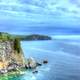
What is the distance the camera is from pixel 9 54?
108ft

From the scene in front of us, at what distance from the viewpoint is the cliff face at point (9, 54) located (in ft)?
106

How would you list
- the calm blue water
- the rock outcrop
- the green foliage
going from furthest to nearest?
the green foliage
the rock outcrop
the calm blue water

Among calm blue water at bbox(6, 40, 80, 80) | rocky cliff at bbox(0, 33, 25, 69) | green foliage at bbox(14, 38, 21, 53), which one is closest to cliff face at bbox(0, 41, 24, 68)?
rocky cliff at bbox(0, 33, 25, 69)

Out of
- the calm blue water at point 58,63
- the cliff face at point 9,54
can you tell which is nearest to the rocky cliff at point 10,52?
the cliff face at point 9,54

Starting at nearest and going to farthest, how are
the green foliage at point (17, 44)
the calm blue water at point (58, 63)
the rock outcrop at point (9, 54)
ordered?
the calm blue water at point (58, 63) < the rock outcrop at point (9, 54) < the green foliage at point (17, 44)

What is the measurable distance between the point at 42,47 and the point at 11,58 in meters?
20.7

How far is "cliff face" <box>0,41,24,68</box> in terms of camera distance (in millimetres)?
32225

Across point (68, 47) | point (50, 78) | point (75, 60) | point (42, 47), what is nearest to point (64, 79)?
point (50, 78)

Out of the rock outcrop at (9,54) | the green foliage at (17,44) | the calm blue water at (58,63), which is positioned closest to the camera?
the calm blue water at (58,63)

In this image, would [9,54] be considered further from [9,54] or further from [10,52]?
[10,52]

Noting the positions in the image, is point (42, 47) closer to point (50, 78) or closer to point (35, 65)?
point (35, 65)

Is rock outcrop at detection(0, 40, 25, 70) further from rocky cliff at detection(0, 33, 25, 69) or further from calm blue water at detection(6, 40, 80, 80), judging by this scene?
calm blue water at detection(6, 40, 80, 80)

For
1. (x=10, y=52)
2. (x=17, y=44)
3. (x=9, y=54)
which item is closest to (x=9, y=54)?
(x=9, y=54)

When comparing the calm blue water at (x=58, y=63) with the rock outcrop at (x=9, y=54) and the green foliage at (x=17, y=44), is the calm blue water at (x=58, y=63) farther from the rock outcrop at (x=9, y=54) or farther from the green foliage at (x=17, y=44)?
the green foliage at (x=17, y=44)
